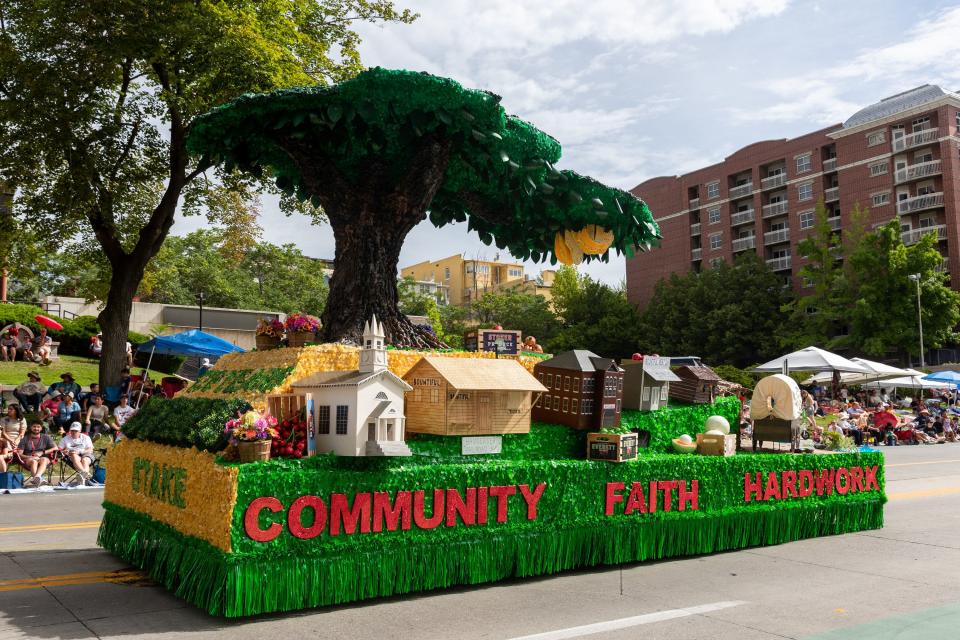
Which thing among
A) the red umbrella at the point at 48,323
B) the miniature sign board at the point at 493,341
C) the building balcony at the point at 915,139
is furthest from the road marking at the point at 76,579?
the building balcony at the point at 915,139

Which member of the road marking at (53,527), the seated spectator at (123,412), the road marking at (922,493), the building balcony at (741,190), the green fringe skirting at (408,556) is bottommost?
the road marking at (922,493)

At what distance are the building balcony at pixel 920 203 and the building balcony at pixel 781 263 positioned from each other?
9.86m

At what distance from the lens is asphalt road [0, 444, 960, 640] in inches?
255

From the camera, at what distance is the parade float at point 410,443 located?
6.96 metres

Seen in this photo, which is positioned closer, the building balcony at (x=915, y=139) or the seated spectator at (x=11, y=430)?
the seated spectator at (x=11, y=430)

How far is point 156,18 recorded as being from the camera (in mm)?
19062

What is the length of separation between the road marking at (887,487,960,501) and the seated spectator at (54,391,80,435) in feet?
60.4

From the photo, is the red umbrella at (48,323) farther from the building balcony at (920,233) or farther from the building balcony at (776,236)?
the building balcony at (920,233)

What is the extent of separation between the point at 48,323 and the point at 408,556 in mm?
31181

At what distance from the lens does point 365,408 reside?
24.0ft

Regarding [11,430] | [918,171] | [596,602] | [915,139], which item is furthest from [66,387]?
[915,139]

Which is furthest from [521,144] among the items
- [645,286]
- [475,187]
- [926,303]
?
[645,286]

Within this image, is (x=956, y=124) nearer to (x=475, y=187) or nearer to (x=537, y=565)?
(x=475, y=187)

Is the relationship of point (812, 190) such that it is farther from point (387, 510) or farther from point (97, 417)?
point (387, 510)
